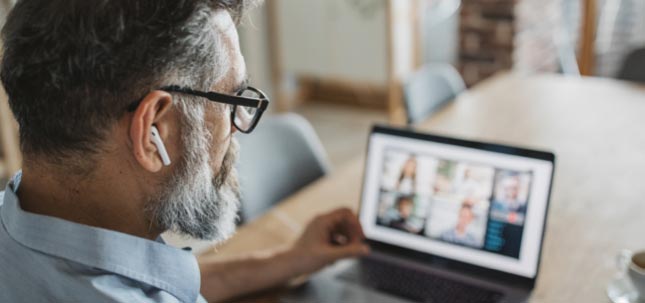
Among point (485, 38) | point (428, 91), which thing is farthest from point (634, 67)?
point (485, 38)

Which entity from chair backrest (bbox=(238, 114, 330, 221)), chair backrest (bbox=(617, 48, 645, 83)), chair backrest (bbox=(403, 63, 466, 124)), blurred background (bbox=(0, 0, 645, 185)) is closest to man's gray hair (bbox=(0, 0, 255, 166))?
chair backrest (bbox=(238, 114, 330, 221))

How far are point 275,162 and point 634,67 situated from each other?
5.57 ft

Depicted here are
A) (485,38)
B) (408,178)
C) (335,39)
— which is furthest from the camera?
(335,39)

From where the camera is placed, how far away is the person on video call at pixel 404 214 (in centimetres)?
142

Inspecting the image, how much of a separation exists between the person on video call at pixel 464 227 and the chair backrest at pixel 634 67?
180 cm

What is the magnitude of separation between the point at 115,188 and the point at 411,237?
691mm

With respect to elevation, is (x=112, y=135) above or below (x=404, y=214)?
above

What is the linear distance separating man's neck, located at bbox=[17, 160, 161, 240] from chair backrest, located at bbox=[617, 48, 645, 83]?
2.45 m

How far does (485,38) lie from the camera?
162 inches

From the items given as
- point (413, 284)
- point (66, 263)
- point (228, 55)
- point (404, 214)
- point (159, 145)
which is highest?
point (228, 55)

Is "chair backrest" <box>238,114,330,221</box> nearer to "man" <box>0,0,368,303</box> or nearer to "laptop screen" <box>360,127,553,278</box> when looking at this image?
"laptop screen" <box>360,127,553,278</box>

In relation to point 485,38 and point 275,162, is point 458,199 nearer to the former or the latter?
point 275,162

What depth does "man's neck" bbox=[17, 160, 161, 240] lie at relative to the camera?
0.89 m

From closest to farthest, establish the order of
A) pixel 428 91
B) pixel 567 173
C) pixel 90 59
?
pixel 90 59 → pixel 567 173 → pixel 428 91
